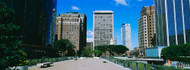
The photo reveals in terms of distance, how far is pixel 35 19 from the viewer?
2229 inches

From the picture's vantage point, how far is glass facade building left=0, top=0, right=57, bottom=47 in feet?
150

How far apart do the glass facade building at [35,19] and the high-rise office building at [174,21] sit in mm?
66507

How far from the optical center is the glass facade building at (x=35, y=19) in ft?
150

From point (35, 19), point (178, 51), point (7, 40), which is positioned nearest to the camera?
point (7, 40)

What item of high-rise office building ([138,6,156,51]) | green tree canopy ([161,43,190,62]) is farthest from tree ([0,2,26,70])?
high-rise office building ([138,6,156,51])

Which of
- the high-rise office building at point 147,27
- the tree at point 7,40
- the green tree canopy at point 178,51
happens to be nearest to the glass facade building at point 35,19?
the tree at point 7,40

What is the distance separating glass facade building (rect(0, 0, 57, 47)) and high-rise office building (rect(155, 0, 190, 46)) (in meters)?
66.5

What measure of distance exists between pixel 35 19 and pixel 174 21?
78.3 m

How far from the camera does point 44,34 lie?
64.1 m

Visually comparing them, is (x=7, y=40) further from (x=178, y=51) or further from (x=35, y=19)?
(x=178, y=51)

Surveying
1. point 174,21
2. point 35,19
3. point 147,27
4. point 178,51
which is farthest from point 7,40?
point 147,27

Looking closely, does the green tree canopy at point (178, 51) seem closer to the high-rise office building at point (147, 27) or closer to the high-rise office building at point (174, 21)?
the high-rise office building at point (174, 21)

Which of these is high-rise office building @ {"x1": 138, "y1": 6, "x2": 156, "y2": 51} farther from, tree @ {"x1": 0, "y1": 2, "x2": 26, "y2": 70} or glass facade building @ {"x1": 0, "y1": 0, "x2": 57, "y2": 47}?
tree @ {"x1": 0, "y1": 2, "x2": 26, "y2": 70}

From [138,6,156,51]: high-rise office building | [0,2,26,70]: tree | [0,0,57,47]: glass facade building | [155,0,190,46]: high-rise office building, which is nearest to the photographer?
[0,2,26,70]: tree
